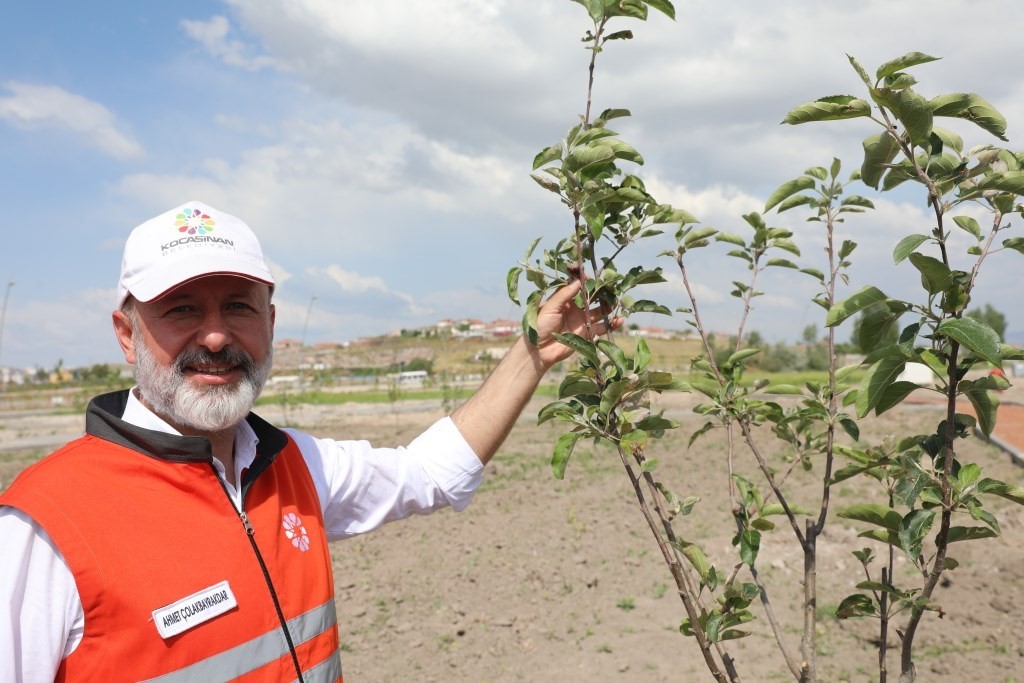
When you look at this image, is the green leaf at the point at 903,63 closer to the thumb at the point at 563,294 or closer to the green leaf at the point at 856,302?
the green leaf at the point at 856,302

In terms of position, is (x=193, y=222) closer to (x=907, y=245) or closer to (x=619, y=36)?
(x=619, y=36)

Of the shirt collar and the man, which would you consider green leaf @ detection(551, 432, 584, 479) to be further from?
the shirt collar

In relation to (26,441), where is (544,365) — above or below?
above

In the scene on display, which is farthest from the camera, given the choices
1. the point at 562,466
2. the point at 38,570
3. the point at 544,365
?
the point at 544,365

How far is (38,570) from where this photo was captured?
4.96 ft

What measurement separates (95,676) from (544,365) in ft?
4.51

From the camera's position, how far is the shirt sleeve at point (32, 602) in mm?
1473

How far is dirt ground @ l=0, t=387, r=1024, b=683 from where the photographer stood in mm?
4793

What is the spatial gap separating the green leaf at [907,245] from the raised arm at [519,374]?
2.34ft

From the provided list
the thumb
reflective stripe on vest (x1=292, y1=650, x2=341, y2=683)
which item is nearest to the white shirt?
reflective stripe on vest (x1=292, y1=650, x2=341, y2=683)

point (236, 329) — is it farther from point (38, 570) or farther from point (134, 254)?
point (38, 570)

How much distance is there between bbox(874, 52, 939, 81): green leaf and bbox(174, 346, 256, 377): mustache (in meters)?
1.61

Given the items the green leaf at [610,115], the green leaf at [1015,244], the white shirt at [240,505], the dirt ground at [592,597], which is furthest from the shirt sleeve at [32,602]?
the dirt ground at [592,597]

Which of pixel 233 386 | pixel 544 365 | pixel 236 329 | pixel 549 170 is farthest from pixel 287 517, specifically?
pixel 549 170
